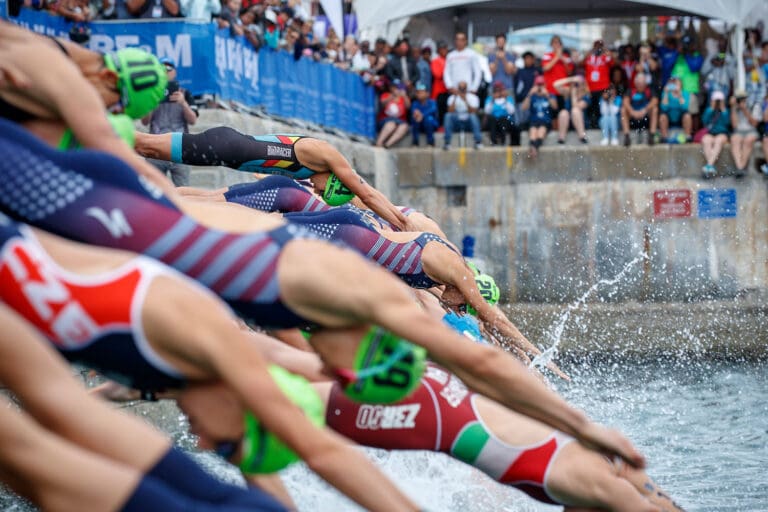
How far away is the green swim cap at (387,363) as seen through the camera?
4.23m

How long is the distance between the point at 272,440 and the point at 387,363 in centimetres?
67

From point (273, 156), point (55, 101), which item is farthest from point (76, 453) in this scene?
point (273, 156)

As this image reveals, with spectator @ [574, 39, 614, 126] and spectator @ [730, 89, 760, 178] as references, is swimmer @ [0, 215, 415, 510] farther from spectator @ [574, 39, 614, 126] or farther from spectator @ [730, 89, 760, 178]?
spectator @ [730, 89, 760, 178]

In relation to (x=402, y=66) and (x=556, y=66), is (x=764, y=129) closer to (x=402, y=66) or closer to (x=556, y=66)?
(x=556, y=66)

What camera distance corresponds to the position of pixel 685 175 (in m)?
20.7

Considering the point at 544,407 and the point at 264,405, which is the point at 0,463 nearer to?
the point at 264,405

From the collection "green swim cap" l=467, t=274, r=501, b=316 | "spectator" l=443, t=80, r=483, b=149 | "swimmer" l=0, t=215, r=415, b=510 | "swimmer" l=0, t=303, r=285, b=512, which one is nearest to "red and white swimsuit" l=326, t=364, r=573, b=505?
"swimmer" l=0, t=215, r=415, b=510

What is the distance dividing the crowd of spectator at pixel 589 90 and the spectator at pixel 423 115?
0.02 meters

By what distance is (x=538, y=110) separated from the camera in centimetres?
2033

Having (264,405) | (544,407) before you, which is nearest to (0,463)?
(264,405)

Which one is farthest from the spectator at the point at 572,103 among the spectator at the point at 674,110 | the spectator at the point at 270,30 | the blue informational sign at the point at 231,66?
the spectator at the point at 270,30

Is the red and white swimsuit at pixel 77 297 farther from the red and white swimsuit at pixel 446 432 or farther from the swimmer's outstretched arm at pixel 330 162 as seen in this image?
the swimmer's outstretched arm at pixel 330 162

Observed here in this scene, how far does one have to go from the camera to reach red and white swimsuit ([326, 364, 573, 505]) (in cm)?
494

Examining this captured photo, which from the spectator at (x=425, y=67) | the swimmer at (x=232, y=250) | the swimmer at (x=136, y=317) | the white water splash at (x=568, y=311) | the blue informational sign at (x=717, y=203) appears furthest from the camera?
the blue informational sign at (x=717, y=203)
